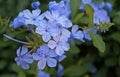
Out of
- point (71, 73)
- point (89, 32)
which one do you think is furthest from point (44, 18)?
point (71, 73)

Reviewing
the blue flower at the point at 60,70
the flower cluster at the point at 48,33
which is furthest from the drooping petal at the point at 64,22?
the blue flower at the point at 60,70

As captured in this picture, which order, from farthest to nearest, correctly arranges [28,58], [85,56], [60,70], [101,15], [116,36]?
[85,56], [116,36], [101,15], [60,70], [28,58]

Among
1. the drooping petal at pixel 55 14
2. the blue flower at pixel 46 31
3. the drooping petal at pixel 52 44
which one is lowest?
the drooping petal at pixel 52 44

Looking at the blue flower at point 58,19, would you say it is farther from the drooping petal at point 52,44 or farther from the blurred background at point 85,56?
the blurred background at point 85,56

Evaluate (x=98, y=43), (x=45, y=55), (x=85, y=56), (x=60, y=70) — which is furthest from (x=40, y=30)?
(x=85, y=56)

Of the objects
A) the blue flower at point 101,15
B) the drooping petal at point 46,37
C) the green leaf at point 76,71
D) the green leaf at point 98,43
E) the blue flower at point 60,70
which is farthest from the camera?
the green leaf at point 76,71

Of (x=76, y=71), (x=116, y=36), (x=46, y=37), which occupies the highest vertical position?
(x=46, y=37)

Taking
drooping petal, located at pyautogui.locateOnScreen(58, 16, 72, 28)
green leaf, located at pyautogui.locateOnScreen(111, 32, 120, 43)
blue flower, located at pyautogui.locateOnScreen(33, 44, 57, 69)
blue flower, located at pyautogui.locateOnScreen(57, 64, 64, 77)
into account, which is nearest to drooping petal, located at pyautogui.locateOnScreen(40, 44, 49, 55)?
blue flower, located at pyautogui.locateOnScreen(33, 44, 57, 69)

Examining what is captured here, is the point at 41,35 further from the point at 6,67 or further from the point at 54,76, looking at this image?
the point at 6,67

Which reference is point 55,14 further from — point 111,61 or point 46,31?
point 111,61
